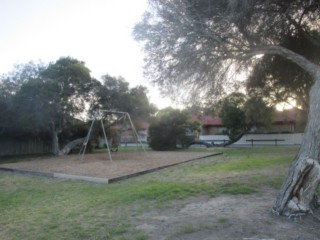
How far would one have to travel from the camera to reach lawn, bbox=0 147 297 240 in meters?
4.47

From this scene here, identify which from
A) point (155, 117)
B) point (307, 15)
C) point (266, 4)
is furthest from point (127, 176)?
point (155, 117)

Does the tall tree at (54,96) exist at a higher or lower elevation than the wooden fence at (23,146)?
higher

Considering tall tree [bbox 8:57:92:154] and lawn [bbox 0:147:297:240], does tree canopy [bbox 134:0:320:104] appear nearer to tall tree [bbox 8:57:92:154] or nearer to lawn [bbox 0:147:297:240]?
lawn [bbox 0:147:297:240]

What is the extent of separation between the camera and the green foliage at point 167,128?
73.9 ft

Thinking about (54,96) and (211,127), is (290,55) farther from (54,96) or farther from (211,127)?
(211,127)

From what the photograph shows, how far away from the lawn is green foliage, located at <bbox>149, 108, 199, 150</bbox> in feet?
42.5

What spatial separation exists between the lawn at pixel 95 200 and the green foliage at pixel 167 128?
13.0m

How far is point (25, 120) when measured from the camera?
1622cm

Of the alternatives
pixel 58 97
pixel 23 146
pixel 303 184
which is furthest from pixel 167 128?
pixel 303 184

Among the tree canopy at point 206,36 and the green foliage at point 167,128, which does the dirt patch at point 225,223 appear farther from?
the green foliage at point 167,128

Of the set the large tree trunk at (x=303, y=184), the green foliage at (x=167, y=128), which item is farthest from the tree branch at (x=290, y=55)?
the green foliage at (x=167, y=128)

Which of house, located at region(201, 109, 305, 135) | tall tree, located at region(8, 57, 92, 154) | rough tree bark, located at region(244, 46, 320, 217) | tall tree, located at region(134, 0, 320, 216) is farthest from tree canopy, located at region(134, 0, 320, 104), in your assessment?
house, located at region(201, 109, 305, 135)

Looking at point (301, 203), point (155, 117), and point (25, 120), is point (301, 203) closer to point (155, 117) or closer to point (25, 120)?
point (25, 120)

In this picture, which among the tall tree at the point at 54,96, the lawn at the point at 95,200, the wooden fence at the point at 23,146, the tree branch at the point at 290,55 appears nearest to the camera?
the lawn at the point at 95,200
